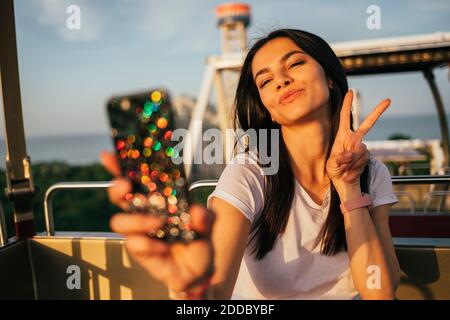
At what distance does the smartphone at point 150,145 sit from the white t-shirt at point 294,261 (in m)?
0.17

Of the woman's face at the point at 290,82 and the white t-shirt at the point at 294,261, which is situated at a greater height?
the woman's face at the point at 290,82

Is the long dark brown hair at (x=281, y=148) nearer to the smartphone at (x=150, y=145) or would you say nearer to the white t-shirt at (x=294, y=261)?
the white t-shirt at (x=294, y=261)

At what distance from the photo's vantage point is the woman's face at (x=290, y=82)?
1.22 meters

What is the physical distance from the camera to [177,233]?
2.77ft

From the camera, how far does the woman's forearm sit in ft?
3.85

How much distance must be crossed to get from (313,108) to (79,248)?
127 centimetres

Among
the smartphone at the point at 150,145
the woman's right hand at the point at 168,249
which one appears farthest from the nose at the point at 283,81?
the woman's right hand at the point at 168,249

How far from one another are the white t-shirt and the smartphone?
167 mm

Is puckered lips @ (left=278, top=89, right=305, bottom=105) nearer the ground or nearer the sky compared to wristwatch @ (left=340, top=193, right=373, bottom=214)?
nearer the sky

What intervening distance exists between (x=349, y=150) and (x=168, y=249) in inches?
30.0

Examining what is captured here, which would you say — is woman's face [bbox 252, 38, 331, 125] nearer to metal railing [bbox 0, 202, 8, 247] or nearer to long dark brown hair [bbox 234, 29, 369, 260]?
long dark brown hair [bbox 234, 29, 369, 260]

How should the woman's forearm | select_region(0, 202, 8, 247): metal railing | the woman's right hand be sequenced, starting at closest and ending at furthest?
the woman's right hand → the woman's forearm → select_region(0, 202, 8, 247): metal railing

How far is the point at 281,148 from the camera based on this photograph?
137cm

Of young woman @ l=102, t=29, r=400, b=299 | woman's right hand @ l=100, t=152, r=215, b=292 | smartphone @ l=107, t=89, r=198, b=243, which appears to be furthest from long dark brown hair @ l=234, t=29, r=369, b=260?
woman's right hand @ l=100, t=152, r=215, b=292
